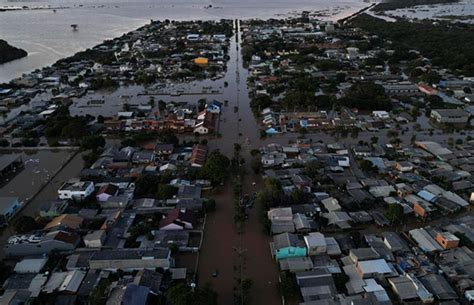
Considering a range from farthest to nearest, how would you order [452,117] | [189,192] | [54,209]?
[452,117] → [189,192] → [54,209]

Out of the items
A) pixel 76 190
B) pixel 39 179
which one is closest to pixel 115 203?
pixel 76 190

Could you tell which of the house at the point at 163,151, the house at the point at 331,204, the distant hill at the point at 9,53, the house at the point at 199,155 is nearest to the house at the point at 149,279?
the house at the point at 331,204

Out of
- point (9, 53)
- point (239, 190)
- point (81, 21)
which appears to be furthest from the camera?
point (81, 21)

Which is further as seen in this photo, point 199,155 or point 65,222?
point 199,155

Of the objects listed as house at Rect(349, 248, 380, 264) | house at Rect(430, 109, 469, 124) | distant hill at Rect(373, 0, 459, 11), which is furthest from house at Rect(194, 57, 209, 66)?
distant hill at Rect(373, 0, 459, 11)

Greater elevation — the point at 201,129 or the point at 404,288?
the point at 201,129

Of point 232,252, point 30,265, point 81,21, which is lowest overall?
point 232,252

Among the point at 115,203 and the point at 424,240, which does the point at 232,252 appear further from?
the point at 424,240
